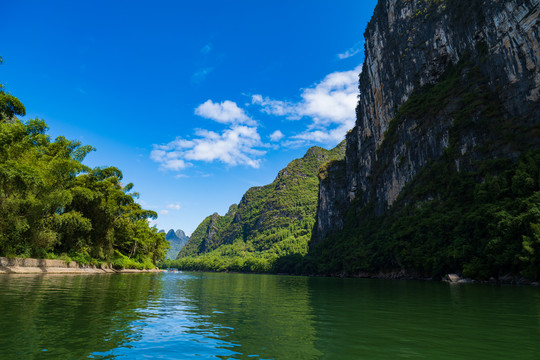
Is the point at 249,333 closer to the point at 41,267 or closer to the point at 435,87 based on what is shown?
the point at 41,267

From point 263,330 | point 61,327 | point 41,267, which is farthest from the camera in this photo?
point 41,267

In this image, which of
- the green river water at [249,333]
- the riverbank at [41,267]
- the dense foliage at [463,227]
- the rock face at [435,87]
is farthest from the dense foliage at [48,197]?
the rock face at [435,87]

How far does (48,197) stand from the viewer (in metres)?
29.7

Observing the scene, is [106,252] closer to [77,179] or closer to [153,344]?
[77,179]

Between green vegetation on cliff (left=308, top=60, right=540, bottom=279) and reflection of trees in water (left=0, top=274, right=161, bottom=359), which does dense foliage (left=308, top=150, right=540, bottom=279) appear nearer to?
green vegetation on cliff (left=308, top=60, right=540, bottom=279)

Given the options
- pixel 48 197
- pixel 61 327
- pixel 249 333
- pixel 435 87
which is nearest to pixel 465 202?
pixel 435 87

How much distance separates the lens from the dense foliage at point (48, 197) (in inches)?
987

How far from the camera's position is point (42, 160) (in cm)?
3331

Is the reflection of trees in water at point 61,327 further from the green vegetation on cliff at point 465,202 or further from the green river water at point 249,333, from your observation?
the green vegetation on cliff at point 465,202

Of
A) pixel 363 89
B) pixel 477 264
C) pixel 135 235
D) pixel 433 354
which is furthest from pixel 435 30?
pixel 433 354

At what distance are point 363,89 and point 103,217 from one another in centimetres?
Result: 10817

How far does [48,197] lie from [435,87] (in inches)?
3450

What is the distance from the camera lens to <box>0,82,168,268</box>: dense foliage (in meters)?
25.1

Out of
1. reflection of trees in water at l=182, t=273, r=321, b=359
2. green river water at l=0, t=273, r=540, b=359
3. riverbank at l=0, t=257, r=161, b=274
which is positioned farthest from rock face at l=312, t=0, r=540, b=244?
riverbank at l=0, t=257, r=161, b=274
